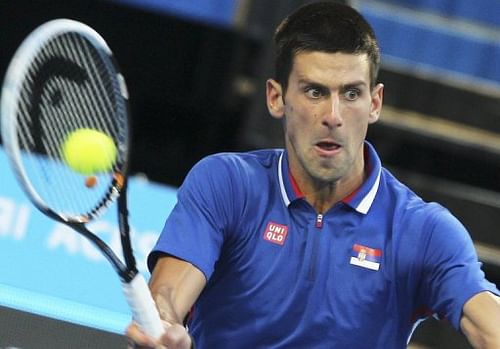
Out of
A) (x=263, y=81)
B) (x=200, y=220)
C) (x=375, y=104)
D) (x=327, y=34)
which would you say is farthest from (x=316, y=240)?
(x=263, y=81)

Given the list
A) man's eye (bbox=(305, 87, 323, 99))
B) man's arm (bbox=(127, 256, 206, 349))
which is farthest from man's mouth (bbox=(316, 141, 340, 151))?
man's arm (bbox=(127, 256, 206, 349))

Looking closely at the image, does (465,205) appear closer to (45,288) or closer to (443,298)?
(45,288)

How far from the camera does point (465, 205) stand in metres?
6.27

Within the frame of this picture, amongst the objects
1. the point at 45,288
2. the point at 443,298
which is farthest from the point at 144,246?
the point at 443,298

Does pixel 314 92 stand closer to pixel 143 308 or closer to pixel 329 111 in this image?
pixel 329 111

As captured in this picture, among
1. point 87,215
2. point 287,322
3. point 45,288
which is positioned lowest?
point 45,288

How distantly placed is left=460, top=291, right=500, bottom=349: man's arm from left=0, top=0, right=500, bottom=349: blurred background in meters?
3.19

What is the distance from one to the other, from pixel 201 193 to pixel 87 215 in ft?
1.02

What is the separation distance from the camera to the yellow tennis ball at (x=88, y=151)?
10.5 feet

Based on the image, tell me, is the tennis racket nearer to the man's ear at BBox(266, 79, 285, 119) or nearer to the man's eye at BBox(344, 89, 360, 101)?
the man's ear at BBox(266, 79, 285, 119)

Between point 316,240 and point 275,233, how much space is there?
11 cm

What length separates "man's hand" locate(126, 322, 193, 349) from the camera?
2.78 metres

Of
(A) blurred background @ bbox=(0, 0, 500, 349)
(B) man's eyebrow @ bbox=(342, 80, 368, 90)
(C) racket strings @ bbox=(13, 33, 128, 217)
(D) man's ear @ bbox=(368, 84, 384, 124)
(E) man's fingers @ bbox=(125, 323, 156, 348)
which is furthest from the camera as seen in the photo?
(A) blurred background @ bbox=(0, 0, 500, 349)

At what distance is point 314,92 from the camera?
10.6 ft
